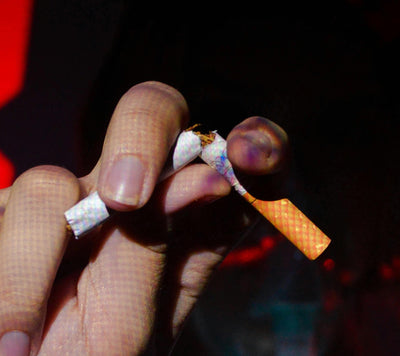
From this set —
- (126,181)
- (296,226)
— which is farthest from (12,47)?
(296,226)

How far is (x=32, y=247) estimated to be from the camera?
461 millimetres

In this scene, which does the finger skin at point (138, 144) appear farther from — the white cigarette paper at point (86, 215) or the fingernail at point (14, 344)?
the fingernail at point (14, 344)

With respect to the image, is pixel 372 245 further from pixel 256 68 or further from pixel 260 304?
pixel 256 68

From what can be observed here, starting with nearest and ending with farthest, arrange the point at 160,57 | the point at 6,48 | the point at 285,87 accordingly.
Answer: the point at 6,48 < the point at 160,57 < the point at 285,87

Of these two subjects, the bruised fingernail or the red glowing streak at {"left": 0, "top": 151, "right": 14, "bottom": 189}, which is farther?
the red glowing streak at {"left": 0, "top": 151, "right": 14, "bottom": 189}

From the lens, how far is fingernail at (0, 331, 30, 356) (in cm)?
43

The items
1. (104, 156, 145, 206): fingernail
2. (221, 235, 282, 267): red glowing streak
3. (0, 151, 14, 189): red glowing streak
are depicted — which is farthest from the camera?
(221, 235, 282, 267): red glowing streak

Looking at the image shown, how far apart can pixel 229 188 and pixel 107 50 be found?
90 cm

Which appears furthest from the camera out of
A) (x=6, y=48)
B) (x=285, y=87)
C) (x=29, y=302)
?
(x=285, y=87)

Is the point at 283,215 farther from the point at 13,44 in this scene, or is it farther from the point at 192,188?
the point at 13,44

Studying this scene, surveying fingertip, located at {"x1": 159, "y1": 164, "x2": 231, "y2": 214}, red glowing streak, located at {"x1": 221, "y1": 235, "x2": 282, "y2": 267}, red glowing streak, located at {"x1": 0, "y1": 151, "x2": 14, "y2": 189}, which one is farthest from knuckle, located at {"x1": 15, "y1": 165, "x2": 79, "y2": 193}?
red glowing streak, located at {"x1": 221, "y1": 235, "x2": 282, "y2": 267}

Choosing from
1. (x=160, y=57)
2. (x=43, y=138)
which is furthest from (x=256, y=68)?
(x=43, y=138)

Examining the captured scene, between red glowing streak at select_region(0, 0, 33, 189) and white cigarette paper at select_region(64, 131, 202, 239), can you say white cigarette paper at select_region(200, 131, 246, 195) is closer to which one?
white cigarette paper at select_region(64, 131, 202, 239)

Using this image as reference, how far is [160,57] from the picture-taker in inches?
49.6
